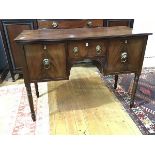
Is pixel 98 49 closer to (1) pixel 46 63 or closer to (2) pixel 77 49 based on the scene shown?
(2) pixel 77 49

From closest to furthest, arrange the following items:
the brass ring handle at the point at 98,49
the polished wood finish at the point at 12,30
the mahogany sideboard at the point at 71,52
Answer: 1. the mahogany sideboard at the point at 71,52
2. the brass ring handle at the point at 98,49
3. the polished wood finish at the point at 12,30

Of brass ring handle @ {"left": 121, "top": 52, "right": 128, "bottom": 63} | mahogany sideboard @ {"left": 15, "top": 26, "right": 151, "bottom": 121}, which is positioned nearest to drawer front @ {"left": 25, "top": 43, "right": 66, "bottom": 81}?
mahogany sideboard @ {"left": 15, "top": 26, "right": 151, "bottom": 121}

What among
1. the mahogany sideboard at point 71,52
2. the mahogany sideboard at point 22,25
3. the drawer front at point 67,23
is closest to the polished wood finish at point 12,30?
the mahogany sideboard at point 22,25

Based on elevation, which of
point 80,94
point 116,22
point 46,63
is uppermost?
point 116,22

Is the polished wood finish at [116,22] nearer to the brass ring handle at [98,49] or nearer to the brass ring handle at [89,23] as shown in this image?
the brass ring handle at [89,23]

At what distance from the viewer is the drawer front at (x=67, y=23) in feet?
7.80

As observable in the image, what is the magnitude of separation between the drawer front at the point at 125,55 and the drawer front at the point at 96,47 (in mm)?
53

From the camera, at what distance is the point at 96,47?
154 centimetres

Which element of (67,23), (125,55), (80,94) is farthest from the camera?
(67,23)

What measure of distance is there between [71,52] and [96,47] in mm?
219

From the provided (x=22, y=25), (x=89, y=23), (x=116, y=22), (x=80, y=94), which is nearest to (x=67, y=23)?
(x=89, y=23)

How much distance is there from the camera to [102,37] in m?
1.50

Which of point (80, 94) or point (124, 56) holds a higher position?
point (124, 56)
